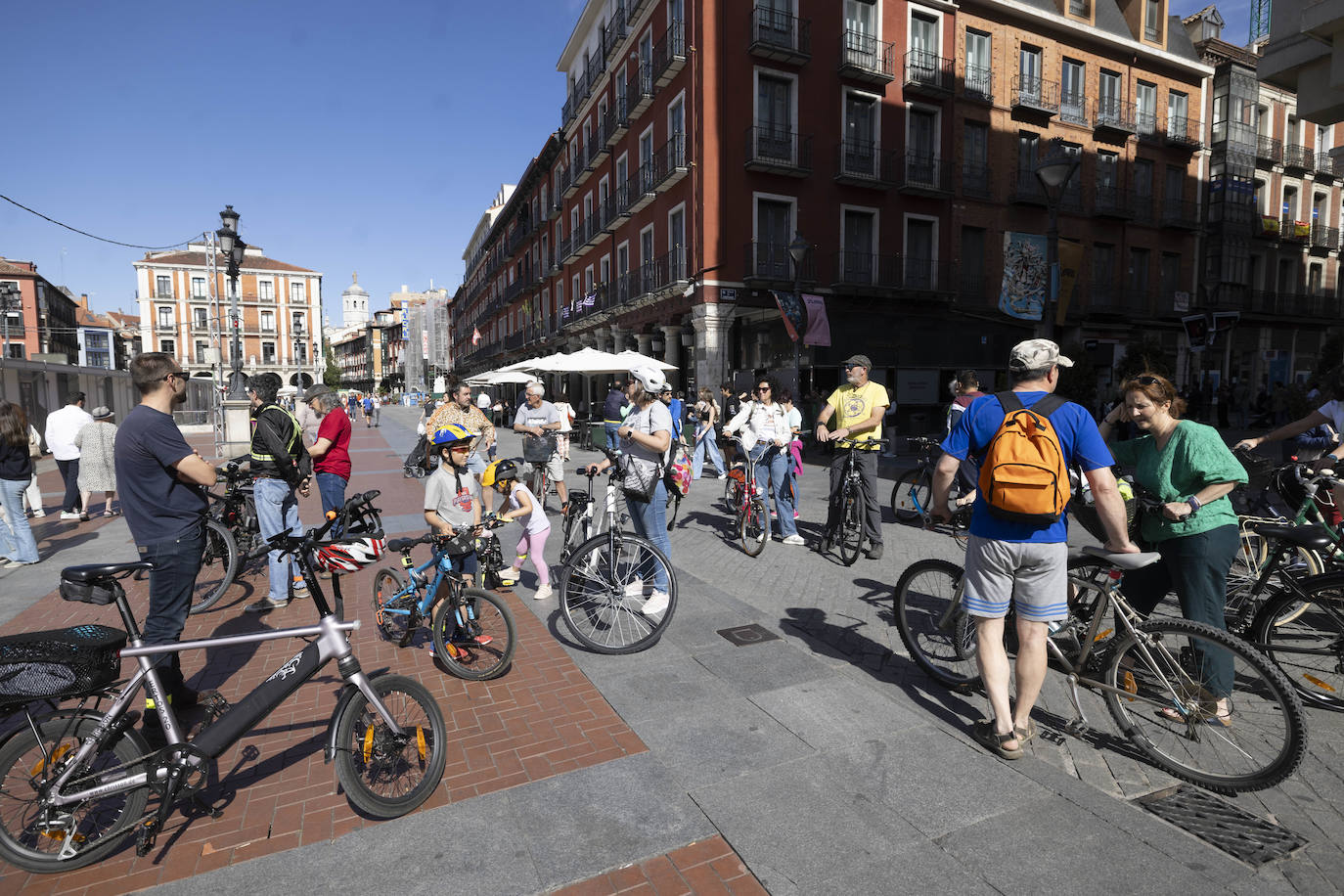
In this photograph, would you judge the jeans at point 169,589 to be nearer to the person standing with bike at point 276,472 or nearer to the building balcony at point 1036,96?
the person standing with bike at point 276,472

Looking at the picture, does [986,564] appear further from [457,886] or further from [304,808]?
[304,808]

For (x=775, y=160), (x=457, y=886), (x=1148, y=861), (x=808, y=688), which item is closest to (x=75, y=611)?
(x=457, y=886)

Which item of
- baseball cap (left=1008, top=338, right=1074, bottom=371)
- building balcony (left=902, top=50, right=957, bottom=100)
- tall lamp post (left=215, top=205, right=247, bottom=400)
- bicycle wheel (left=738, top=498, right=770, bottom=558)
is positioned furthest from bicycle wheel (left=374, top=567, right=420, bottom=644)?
building balcony (left=902, top=50, right=957, bottom=100)

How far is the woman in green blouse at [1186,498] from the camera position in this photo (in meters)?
3.43

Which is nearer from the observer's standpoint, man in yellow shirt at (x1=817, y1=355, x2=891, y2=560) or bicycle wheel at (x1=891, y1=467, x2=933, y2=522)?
man in yellow shirt at (x1=817, y1=355, x2=891, y2=560)

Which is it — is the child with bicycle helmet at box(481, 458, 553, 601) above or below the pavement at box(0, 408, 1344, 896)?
above

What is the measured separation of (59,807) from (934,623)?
412 centimetres

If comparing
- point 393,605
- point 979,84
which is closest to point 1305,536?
point 393,605

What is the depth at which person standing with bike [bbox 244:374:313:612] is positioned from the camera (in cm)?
518

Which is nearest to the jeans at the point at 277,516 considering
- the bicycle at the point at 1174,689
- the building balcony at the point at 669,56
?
the bicycle at the point at 1174,689

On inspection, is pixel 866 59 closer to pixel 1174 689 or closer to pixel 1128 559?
pixel 1128 559

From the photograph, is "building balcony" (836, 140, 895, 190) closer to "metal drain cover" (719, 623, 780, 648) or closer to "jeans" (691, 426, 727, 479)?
"jeans" (691, 426, 727, 479)

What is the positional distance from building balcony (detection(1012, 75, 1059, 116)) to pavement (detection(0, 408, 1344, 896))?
927 inches

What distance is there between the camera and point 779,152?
62.9 ft
